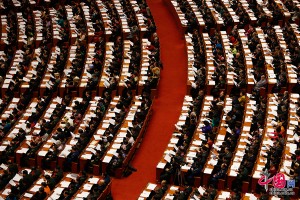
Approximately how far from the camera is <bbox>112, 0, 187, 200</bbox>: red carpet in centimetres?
2106

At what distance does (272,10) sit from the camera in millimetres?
29750

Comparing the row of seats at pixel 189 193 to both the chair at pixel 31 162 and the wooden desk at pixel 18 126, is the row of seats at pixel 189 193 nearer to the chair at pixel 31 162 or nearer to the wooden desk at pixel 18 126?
the chair at pixel 31 162

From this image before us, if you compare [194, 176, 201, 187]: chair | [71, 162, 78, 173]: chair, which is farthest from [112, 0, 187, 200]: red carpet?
[194, 176, 201, 187]: chair

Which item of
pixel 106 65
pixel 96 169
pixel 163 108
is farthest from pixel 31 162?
pixel 106 65

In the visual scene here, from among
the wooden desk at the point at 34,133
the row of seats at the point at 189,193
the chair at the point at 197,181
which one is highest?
the wooden desk at the point at 34,133

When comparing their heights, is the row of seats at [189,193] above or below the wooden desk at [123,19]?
below

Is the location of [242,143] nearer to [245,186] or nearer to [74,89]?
[245,186]

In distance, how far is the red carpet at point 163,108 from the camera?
2106 cm

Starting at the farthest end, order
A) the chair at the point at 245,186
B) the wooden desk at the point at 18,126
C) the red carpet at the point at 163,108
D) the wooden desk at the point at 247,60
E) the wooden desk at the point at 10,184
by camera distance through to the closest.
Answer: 1. the wooden desk at the point at 247,60
2. the wooden desk at the point at 18,126
3. the red carpet at the point at 163,108
4. the wooden desk at the point at 10,184
5. the chair at the point at 245,186

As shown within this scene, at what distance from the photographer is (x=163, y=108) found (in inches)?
973

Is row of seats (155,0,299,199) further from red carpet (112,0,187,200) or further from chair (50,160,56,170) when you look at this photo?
chair (50,160,56,170)

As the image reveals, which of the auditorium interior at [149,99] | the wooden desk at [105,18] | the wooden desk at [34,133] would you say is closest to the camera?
the auditorium interior at [149,99]

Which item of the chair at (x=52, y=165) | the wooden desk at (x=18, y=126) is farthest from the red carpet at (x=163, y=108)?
the wooden desk at (x=18, y=126)

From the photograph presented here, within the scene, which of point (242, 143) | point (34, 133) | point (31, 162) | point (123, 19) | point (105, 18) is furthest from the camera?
point (105, 18)
